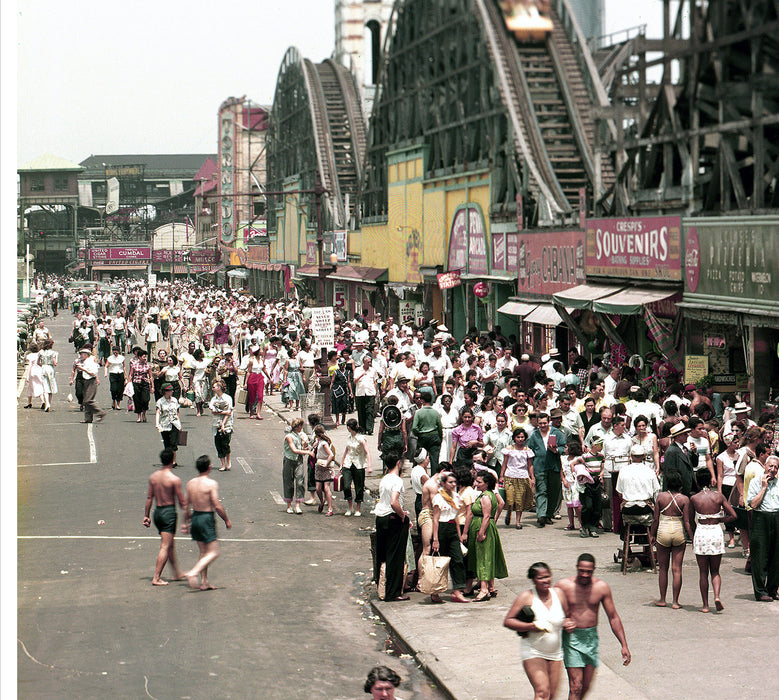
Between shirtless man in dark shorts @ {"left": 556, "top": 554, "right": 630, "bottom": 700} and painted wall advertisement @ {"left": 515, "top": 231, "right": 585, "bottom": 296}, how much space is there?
64.2 ft

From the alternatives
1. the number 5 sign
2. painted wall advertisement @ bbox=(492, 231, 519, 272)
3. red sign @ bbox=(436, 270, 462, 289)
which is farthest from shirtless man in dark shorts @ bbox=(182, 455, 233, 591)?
the number 5 sign

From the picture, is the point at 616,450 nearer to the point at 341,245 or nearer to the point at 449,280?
the point at 449,280

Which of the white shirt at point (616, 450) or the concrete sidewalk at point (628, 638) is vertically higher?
the white shirt at point (616, 450)

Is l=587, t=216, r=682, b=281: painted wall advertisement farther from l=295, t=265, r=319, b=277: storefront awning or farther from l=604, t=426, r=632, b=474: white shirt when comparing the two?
l=295, t=265, r=319, b=277: storefront awning

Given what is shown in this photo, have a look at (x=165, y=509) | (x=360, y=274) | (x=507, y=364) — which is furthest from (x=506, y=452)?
(x=360, y=274)

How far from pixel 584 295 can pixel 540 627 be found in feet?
58.4

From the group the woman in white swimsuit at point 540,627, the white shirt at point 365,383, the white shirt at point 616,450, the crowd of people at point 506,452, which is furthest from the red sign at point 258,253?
the woman in white swimsuit at point 540,627

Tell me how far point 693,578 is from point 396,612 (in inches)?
128

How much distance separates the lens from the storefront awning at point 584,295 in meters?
25.0

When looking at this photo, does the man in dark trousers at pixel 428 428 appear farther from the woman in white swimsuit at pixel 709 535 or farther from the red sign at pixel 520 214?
the red sign at pixel 520 214

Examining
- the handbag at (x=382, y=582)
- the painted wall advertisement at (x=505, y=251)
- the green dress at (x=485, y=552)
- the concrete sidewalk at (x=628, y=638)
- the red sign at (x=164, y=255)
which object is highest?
the red sign at (x=164, y=255)

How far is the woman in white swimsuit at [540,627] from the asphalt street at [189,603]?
1.72m

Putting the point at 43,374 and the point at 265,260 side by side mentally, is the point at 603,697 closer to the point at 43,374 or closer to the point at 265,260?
the point at 43,374

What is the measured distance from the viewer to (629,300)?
23.6 meters
